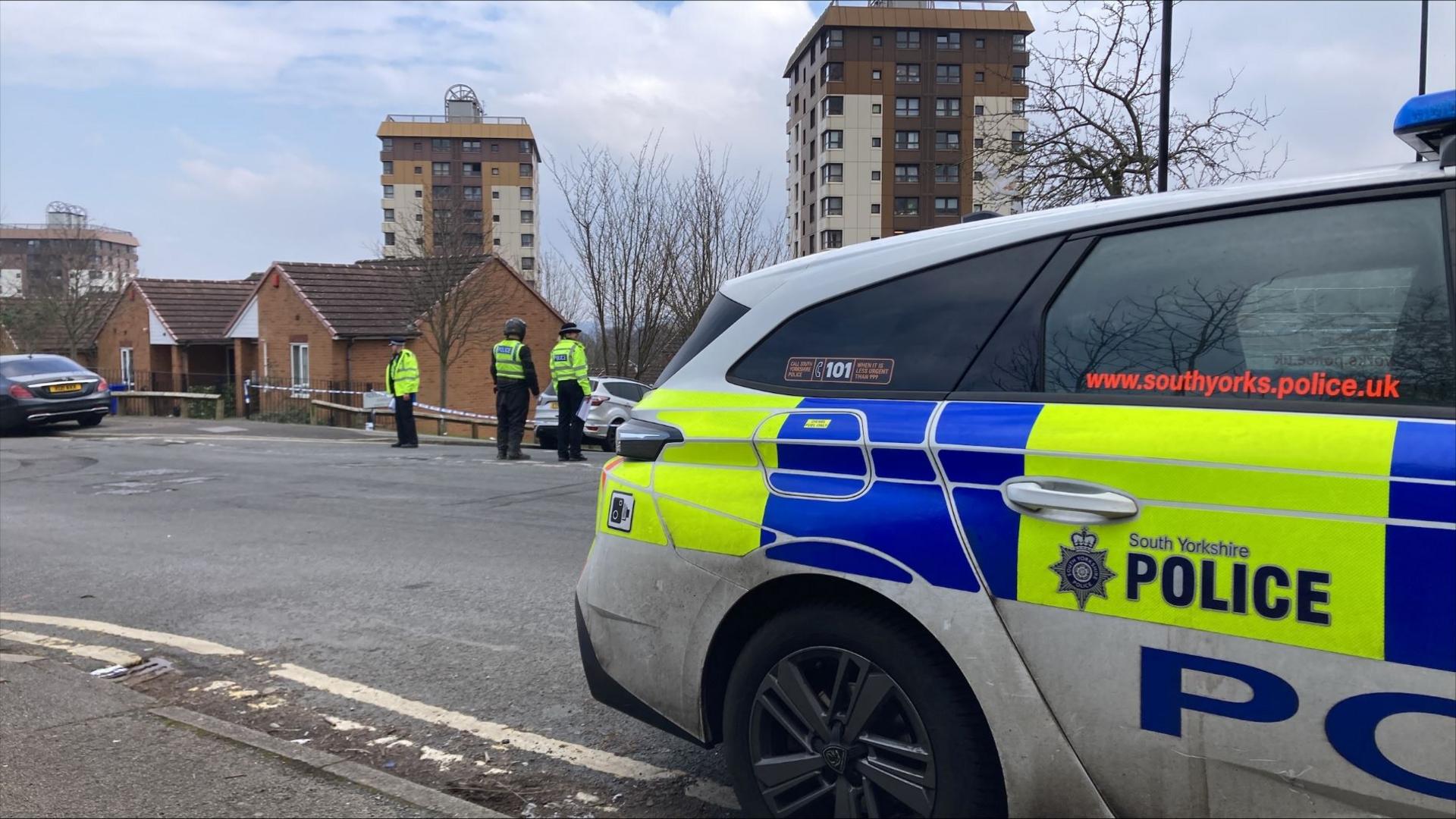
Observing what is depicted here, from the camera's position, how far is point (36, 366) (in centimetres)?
2144

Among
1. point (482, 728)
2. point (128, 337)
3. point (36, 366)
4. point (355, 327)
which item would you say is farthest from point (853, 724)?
point (128, 337)

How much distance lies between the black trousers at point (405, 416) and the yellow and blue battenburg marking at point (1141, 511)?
14.2 meters

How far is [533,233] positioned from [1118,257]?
4090 inches

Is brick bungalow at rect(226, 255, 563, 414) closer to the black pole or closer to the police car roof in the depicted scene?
the black pole

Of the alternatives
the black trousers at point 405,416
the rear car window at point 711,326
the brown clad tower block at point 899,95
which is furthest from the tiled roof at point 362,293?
the brown clad tower block at point 899,95

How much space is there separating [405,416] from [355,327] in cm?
1652

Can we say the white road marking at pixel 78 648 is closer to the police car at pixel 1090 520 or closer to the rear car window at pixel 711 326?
the police car at pixel 1090 520

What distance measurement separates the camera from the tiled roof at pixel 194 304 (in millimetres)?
38000

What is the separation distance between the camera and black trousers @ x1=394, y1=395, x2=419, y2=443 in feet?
53.9

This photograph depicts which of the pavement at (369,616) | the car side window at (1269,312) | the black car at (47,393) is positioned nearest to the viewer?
the car side window at (1269,312)

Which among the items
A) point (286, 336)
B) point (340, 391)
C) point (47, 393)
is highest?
point (286, 336)

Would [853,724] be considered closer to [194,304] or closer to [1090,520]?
[1090,520]

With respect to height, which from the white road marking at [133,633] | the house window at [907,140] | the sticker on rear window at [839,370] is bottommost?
the white road marking at [133,633]

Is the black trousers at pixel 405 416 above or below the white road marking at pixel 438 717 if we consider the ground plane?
above
